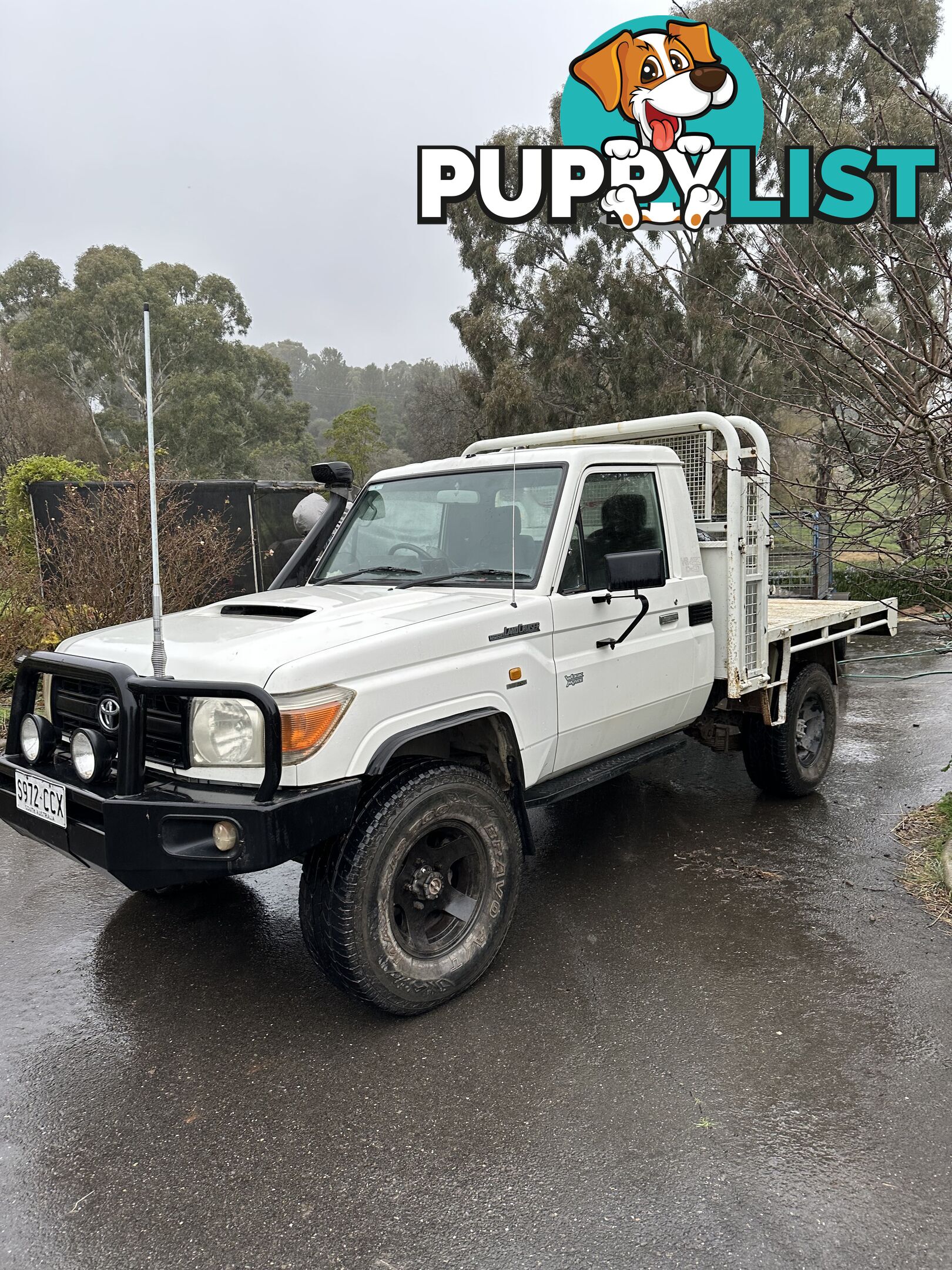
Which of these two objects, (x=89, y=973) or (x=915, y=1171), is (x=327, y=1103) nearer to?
(x=89, y=973)

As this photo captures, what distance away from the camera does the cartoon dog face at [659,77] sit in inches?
715

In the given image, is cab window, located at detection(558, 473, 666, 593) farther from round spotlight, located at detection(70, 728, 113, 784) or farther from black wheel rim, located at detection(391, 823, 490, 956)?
round spotlight, located at detection(70, 728, 113, 784)

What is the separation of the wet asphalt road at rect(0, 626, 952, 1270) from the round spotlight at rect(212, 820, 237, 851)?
32.5 inches

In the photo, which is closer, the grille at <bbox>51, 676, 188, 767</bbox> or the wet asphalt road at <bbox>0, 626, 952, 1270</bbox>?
the wet asphalt road at <bbox>0, 626, 952, 1270</bbox>

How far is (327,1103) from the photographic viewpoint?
2.95 meters

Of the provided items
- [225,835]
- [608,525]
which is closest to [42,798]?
[225,835]

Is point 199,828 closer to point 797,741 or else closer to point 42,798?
point 42,798

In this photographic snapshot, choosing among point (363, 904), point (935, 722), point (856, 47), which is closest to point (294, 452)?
point (856, 47)

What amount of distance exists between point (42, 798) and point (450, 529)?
6.98ft

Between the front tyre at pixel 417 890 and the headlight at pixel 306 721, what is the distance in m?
0.35

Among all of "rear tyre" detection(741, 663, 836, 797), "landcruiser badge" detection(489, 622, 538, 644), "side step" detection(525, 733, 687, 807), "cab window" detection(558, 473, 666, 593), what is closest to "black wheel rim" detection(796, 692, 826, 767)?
"rear tyre" detection(741, 663, 836, 797)

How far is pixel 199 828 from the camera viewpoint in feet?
9.91

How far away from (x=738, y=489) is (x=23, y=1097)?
4.09 m

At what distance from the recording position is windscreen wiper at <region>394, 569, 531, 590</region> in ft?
13.4
